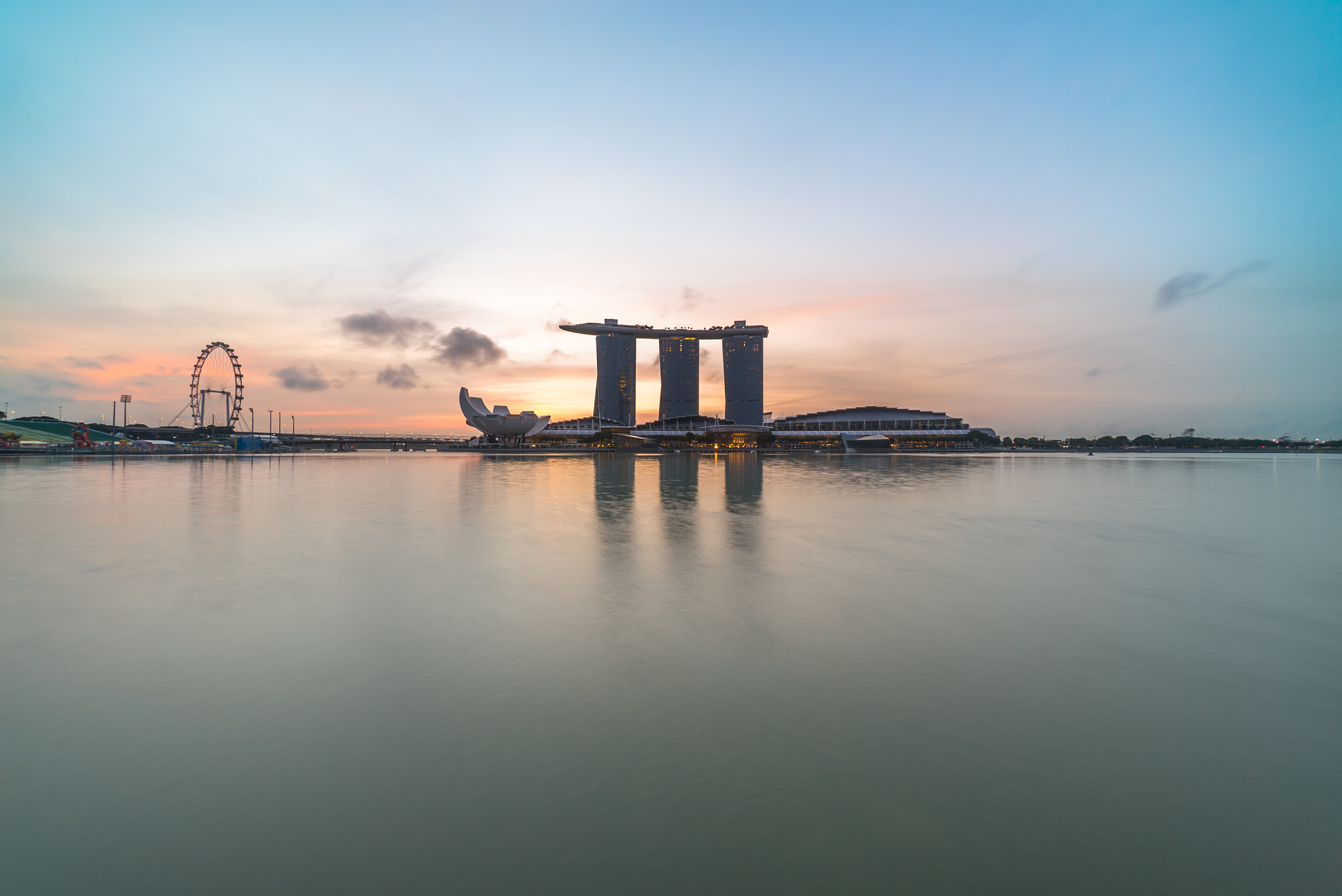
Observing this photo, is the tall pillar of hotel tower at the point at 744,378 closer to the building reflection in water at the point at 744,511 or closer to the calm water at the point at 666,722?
the building reflection in water at the point at 744,511

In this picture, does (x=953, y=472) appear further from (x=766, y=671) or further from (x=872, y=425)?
(x=872, y=425)

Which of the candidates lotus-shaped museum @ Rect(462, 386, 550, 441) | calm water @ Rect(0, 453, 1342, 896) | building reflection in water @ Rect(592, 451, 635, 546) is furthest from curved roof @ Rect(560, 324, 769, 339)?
calm water @ Rect(0, 453, 1342, 896)

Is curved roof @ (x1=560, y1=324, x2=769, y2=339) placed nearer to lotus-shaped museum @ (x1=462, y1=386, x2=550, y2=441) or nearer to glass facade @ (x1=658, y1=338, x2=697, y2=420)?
glass facade @ (x1=658, y1=338, x2=697, y2=420)

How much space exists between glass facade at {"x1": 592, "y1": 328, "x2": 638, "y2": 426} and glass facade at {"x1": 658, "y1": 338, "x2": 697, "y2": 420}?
1491 centimetres

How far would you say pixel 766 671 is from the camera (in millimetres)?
6629

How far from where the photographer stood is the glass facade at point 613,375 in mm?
180000

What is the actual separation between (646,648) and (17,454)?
351ft

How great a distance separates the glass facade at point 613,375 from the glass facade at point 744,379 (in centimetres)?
3150

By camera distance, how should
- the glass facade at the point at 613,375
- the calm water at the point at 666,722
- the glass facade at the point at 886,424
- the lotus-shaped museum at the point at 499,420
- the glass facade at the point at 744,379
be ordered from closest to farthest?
the calm water at the point at 666,722
the lotus-shaped museum at the point at 499,420
the glass facade at the point at 886,424
the glass facade at the point at 613,375
the glass facade at the point at 744,379

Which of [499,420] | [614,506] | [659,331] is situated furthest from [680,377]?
[614,506]

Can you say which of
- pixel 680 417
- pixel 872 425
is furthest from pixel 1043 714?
pixel 680 417

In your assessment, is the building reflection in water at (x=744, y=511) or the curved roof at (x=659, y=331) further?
the curved roof at (x=659, y=331)

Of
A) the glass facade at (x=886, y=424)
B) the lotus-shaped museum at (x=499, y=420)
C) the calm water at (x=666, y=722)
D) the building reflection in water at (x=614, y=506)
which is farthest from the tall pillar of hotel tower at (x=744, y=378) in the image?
the calm water at (x=666, y=722)

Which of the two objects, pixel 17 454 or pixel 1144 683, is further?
pixel 17 454
